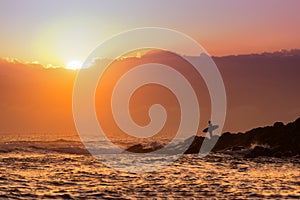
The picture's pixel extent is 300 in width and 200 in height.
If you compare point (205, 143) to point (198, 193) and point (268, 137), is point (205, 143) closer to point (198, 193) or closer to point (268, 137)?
point (268, 137)

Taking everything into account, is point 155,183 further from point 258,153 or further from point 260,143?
point 260,143

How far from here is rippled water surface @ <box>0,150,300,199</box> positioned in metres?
25.5

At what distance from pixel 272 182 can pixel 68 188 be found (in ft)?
47.3

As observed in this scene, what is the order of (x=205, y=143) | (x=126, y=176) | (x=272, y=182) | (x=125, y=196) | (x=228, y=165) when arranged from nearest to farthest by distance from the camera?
(x=125, y=196) < (x=272, y=182) < (x=126, y=176) < (x=228, y=165) < (x=205, y=143)

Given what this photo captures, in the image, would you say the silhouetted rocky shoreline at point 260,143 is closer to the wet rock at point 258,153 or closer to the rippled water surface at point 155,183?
the wet rock at point 258,153

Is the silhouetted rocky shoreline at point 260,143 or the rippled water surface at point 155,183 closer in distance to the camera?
the rippled water surface at point 155,183

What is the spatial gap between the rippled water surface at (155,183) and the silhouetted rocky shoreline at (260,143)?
13.7 metres

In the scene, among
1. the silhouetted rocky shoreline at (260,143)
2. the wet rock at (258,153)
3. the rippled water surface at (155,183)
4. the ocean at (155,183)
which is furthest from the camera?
the silhouetted rocky shoreline at (260,143)

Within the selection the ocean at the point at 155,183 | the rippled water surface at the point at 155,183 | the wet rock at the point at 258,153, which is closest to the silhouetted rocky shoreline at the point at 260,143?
the wet rock at the point at 258,153

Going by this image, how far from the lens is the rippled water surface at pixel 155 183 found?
25500 mm

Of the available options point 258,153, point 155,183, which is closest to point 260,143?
point 258,153

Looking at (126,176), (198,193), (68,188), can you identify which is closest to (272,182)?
(198,193)

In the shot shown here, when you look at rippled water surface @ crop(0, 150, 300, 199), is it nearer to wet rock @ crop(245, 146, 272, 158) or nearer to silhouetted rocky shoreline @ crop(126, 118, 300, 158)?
wet rock @ crop(245, 146, 272, 158)

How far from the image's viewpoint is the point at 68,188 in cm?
2777
